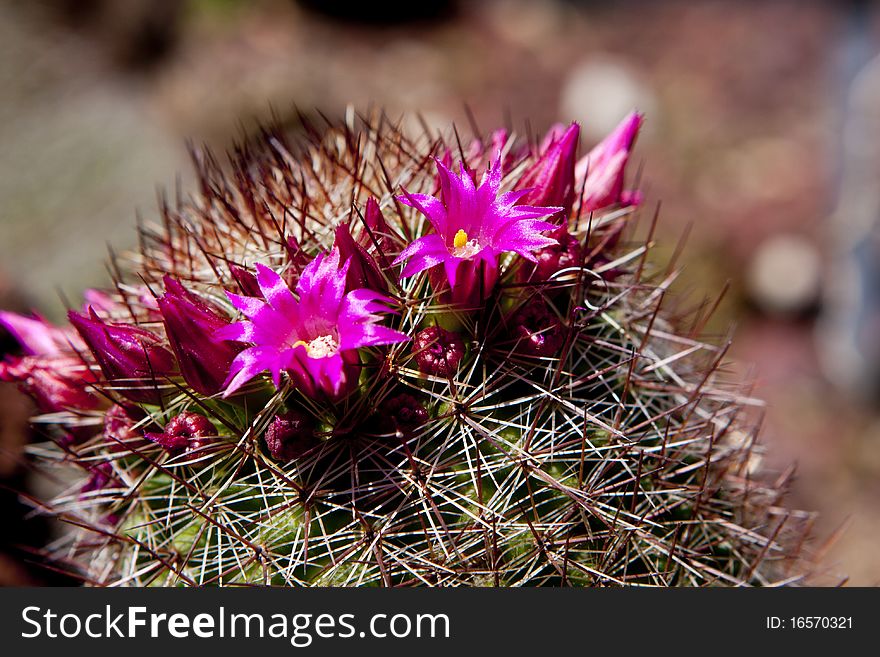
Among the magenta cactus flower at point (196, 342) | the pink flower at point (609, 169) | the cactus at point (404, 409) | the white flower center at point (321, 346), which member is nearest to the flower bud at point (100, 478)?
the cactus at point (404, 409)

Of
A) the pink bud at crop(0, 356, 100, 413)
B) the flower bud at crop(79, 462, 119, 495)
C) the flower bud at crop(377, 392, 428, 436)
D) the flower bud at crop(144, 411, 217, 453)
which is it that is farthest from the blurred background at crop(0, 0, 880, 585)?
the flower bud at crop(377, 392, 428, 436)

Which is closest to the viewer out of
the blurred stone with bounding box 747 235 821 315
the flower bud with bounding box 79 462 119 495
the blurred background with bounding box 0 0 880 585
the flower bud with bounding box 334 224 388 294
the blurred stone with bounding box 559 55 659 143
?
the flower bud with bounding box 334 224 388 294

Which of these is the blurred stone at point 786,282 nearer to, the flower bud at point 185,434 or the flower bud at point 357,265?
the flower bud at point 357,265

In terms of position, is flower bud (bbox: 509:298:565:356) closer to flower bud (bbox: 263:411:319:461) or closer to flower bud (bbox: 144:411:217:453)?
flower bud (bbox: 263:411:319:461)

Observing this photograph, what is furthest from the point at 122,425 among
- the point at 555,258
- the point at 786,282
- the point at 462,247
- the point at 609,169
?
the point at 786,282

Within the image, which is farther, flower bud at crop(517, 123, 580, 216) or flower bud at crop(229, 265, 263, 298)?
flower bud at crop(517, 123, 580, 216)

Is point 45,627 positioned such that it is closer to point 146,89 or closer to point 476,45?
point 146,89
